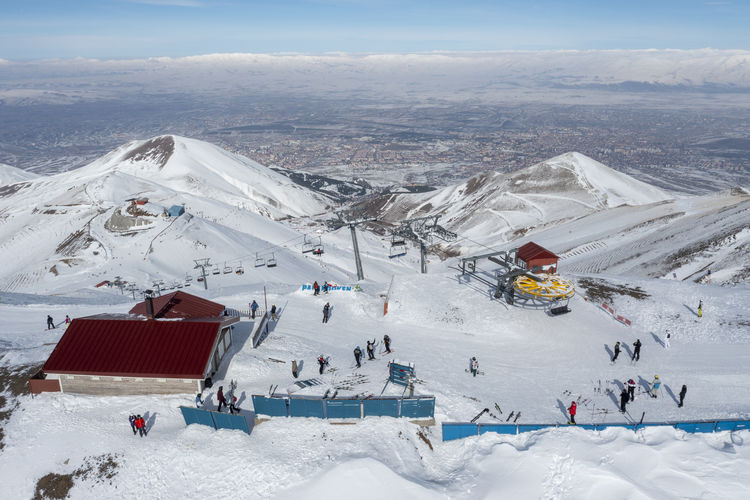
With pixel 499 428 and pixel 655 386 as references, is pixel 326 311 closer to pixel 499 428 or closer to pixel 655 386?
pixel 499 428

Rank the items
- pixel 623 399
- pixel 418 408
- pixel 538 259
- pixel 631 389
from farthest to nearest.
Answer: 1. pixel 538 259
2. pixel 631 389
3. pixel 623 399
4. pixel 418 408

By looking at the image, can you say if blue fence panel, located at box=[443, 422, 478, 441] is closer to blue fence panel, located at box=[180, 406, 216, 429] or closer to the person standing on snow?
the person standing on snow

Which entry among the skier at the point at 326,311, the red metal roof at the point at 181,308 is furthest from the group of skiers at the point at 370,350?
the red metal roof at the point at 181,308

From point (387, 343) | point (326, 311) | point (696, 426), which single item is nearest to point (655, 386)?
point (696, 426)

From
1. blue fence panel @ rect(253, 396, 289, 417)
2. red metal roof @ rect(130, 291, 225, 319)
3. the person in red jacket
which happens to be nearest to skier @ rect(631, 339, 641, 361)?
blue fence panel @ rect(253, 396, 289, 417)

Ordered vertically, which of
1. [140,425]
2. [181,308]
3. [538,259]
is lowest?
[140,425]

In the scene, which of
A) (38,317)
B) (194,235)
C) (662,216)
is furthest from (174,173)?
(662,216)

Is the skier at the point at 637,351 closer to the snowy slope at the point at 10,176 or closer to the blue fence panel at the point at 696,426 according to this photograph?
the blue fence panel at the point at 696,426
